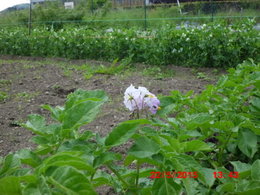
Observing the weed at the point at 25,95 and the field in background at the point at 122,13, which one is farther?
the field in background at the point at 122,13

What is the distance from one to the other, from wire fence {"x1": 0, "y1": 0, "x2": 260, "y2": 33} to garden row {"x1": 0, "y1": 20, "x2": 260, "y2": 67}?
3078 mm

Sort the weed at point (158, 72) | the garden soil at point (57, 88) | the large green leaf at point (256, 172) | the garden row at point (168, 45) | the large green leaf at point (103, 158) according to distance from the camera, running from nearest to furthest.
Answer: the large green leaf at point (103, 158) → the large green leaf at point (256, 172) → the garden soil at point (57, 88) → the weed at point (158, 72) → the garden row at point (168, 45)

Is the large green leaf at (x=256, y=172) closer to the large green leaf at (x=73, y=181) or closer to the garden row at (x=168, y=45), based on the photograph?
the large green leaf at (x=73, y=181)

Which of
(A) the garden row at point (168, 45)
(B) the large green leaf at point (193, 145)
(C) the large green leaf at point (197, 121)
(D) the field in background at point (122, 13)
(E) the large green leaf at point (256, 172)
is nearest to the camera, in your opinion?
(B) the large green leaf at point (193, 145)

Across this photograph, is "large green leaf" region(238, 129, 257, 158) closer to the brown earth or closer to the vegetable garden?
the vegetable garden

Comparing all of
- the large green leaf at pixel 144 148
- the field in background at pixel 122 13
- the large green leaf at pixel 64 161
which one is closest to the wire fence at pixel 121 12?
the field in background at pixel 122 13

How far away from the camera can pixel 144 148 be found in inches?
39.4

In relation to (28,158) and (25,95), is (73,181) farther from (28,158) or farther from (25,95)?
(25,95)

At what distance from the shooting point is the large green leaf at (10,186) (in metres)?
0.74

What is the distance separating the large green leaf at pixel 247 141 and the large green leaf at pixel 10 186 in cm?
115

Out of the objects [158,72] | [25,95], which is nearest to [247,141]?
[25,95]

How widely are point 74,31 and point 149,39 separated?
7.55 ft

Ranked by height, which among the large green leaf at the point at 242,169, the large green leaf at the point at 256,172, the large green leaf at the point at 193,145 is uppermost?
the large green leaf at the point at 193,145

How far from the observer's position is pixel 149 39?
6645 mm
